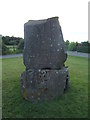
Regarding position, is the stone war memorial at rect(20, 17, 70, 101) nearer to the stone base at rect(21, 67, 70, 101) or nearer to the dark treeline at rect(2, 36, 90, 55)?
the stone base at rect(21, 67, 70, 101)

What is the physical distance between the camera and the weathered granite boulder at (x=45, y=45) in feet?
15.3

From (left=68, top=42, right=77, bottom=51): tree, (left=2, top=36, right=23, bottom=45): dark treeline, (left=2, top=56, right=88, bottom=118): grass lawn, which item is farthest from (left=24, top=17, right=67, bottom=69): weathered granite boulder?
(left=2, top=36, right=23, bottom=45): dark treeline

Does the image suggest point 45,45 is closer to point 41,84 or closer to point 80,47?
point 41,84

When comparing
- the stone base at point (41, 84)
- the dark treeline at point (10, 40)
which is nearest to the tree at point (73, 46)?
the dark treeline at point (10, 40)

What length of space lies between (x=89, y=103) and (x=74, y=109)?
580 mm

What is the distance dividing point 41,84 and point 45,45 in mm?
1150

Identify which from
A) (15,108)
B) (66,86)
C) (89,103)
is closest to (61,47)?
(66,86)

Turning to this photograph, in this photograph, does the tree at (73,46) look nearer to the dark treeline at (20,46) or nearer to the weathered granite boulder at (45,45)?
the dark treeline at (20,46)

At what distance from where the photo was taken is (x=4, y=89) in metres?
5.51

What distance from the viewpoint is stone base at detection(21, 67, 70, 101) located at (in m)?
4.41

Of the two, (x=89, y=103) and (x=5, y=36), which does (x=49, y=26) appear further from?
(x=5, y=36)

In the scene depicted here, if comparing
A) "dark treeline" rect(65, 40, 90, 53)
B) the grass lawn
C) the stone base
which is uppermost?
"dark treeline" rect(65, 40, 90, 53)

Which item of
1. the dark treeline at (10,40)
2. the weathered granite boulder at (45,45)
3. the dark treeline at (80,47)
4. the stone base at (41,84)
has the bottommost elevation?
the stone base at (41,84)

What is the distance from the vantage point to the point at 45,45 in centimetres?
467
